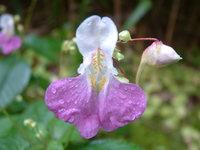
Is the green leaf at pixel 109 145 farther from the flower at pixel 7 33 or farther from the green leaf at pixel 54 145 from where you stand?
the flower at pixel 7 33

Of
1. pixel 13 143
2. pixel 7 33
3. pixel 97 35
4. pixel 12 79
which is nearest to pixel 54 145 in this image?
pixel 13 143

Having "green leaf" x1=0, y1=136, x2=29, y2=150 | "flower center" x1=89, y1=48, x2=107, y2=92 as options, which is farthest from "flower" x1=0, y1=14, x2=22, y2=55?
"flower center" x1=89, y1=48, x2=107, y2=92

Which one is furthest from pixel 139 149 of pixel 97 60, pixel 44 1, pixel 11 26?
pixel 44 1

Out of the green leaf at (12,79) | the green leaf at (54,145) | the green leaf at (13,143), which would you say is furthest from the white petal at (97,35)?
the green leaf at (12,79)

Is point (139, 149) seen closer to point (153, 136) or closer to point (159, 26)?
point (153, 136)

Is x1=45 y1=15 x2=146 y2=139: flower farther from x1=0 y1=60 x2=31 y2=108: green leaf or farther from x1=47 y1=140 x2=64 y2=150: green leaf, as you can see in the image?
x1=0 y1=60 x2=31 y2=108: green leaf

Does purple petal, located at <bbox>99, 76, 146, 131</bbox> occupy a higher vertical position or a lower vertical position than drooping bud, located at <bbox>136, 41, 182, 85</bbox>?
lower
